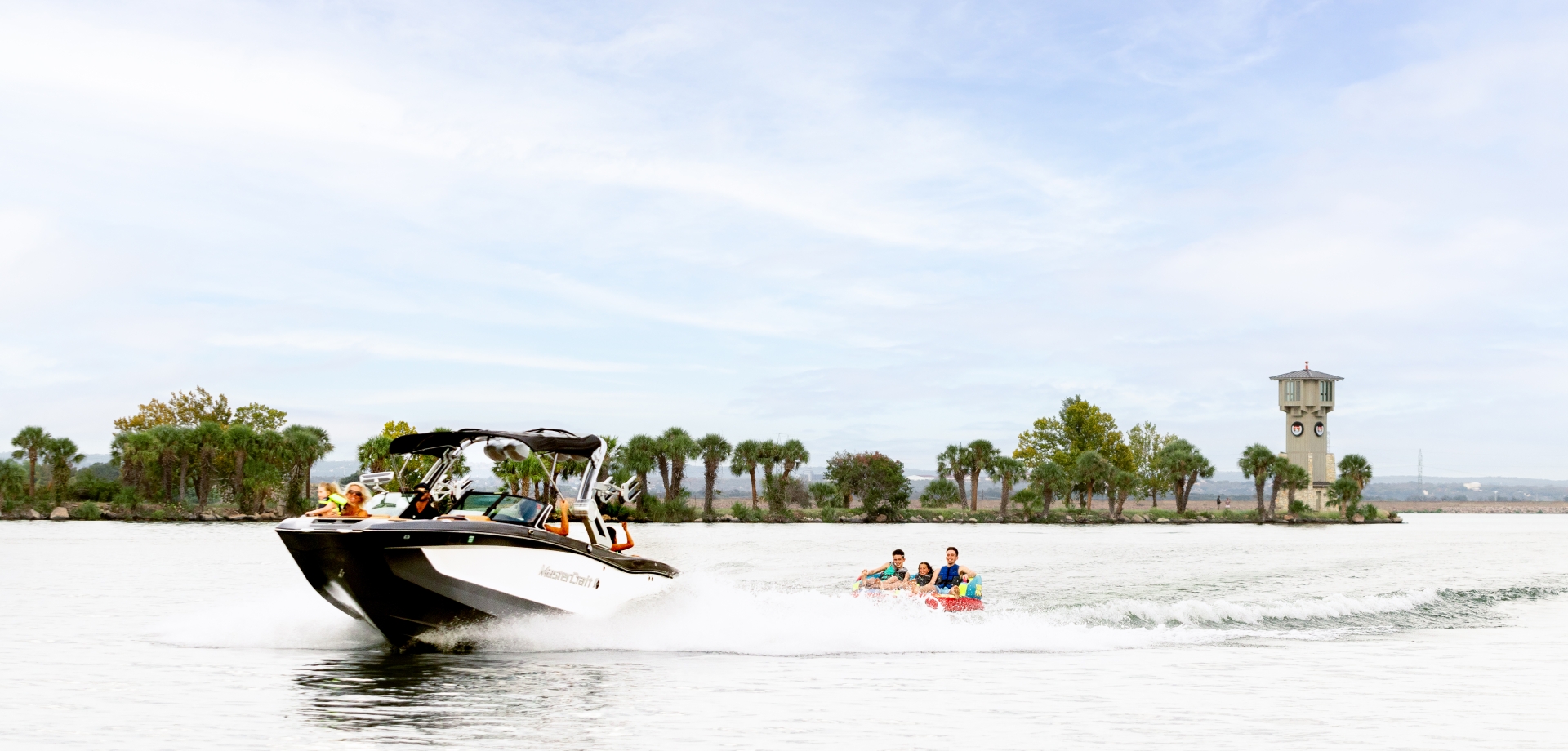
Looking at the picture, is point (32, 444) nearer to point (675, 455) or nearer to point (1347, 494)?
point (675, 455)

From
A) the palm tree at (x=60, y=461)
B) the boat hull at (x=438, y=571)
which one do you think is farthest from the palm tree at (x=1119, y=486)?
the boat hull at (x=438, y=571)

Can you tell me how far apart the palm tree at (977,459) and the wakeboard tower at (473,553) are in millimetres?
111043

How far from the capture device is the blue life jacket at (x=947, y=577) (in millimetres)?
22922

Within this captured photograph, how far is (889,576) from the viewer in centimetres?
2355

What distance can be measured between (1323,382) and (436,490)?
155584 mm

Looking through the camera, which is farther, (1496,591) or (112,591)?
(1496,591)

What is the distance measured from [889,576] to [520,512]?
8908 millimetres

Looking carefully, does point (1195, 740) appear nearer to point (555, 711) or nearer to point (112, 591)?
point (555, 711)

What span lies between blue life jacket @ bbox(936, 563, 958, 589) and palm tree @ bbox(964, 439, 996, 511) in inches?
4135

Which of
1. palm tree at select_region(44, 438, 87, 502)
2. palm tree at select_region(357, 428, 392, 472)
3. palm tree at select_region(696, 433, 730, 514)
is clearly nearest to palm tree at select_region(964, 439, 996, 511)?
palm tree at select_region(696, 433, 730, 514)

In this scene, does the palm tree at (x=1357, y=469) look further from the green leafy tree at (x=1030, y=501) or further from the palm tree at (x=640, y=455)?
the palm tree at (x=640, y=455)

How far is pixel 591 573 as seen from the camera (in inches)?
675

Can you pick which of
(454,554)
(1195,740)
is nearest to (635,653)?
A: (454,554)

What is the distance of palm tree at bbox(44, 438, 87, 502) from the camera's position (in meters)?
95.3
